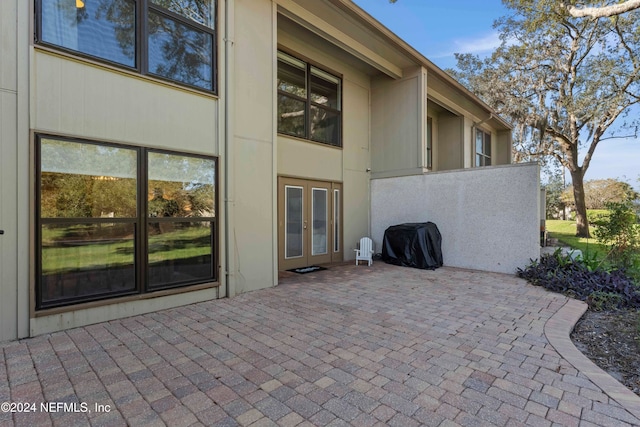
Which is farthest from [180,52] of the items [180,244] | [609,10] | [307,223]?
[609,10]

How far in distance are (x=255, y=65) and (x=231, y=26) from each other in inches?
25.7

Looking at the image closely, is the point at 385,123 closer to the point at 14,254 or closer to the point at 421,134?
the point at 421,134

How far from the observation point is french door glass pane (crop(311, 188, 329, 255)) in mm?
7789

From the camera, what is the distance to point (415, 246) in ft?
24.8

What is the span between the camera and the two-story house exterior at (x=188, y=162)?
3373mm

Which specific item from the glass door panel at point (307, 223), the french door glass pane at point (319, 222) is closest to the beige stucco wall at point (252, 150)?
the glass door panel at point (307, 223)

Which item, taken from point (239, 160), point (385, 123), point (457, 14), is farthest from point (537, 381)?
point (457, 14)

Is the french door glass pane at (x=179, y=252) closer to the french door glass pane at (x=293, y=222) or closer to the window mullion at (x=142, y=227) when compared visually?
the window mullion at (x=142, y=227)

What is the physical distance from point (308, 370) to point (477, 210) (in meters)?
6.14

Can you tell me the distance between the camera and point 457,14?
11023 millimetres

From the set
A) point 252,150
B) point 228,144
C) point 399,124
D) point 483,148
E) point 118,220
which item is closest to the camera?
point 118,220

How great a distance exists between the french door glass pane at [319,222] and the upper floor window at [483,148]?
8369 millimetres

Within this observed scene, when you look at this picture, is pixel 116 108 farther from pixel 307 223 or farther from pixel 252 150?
pixel 307 223

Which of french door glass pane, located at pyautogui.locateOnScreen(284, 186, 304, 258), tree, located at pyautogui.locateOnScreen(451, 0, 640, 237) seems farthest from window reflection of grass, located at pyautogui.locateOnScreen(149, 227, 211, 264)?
tree, located at pyautogui.locateOnScreen(451, 0, 640, 237)
